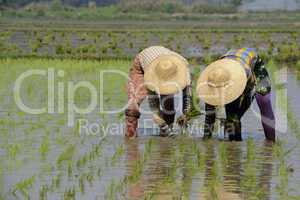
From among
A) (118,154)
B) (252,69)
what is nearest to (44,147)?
(118,154)

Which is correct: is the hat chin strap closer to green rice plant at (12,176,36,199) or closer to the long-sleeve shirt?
the long-sleeve shirt

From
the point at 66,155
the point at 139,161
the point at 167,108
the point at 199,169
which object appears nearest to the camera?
the point at 199,169

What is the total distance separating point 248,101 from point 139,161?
1419 mm

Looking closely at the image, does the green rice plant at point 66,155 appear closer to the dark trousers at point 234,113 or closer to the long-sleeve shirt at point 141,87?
the long-sleeve shirt at point 141,87

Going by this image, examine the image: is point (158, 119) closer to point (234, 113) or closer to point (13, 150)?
point (234, 113)

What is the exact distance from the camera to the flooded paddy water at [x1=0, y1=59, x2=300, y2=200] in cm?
666

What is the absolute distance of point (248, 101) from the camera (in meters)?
8.89

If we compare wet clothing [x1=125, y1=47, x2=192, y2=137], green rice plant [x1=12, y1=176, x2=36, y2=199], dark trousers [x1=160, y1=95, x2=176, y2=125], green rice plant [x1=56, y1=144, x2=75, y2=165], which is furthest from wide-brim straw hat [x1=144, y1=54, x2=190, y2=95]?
green rice plant [x1=12, y1=176, x2=36, y2=199]

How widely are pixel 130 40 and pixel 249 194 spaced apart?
2263 cm

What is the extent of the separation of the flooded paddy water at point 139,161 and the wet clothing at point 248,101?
13cm

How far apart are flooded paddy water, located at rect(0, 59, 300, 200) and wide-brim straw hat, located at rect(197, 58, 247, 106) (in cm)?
44

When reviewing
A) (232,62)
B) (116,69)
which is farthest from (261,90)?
(116,69)

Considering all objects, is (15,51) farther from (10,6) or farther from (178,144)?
(10,6)

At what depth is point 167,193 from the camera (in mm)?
6582
